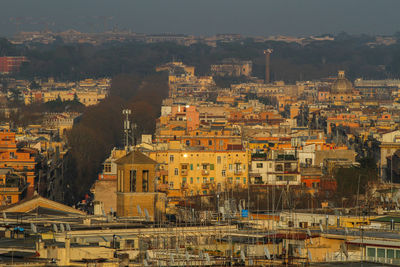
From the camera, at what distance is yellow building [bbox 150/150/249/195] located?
49688 millimetres

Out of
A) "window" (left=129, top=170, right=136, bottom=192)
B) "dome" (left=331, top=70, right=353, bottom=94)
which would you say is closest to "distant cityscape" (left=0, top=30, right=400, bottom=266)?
"window" (left=129, top=170, right=136, bottom=192)

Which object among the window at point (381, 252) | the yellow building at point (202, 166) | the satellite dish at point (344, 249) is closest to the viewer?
the window at point (381, 252)

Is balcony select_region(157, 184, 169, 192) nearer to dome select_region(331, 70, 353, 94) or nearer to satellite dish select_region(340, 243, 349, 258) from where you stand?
satellite dish select_region(340, 243, 349, 258)

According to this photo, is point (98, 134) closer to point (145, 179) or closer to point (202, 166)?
point (202, 166)

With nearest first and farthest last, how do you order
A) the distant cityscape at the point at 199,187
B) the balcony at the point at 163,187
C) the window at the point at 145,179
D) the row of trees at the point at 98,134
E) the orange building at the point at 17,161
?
the distant cityscape at the point at 199,187
the window at the point at 145,179
the balcony at the point at 163,187
the orange building at the point at 17,161
the row of trees at the point at 98,134

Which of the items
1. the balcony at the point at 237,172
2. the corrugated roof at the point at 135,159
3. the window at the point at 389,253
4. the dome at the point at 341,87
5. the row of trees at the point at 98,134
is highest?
the dome at the point at 341,87

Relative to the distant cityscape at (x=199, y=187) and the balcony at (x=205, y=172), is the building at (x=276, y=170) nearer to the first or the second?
the distant cityscape at (x=199, y=187)

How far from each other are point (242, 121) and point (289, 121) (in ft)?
8.93

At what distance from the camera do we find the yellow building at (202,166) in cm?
4969

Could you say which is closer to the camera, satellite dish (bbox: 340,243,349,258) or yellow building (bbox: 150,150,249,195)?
satellite dish (bbox: 340,243,349,258)

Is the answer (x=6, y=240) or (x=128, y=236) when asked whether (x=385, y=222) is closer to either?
(x=128, y=236)

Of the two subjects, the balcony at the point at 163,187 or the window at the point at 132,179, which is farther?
the balcony at the point at 163,187

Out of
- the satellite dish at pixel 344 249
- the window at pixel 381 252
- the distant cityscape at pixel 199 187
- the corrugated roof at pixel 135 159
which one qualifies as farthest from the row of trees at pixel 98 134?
the window at pixel 381 252

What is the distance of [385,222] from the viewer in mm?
24203
